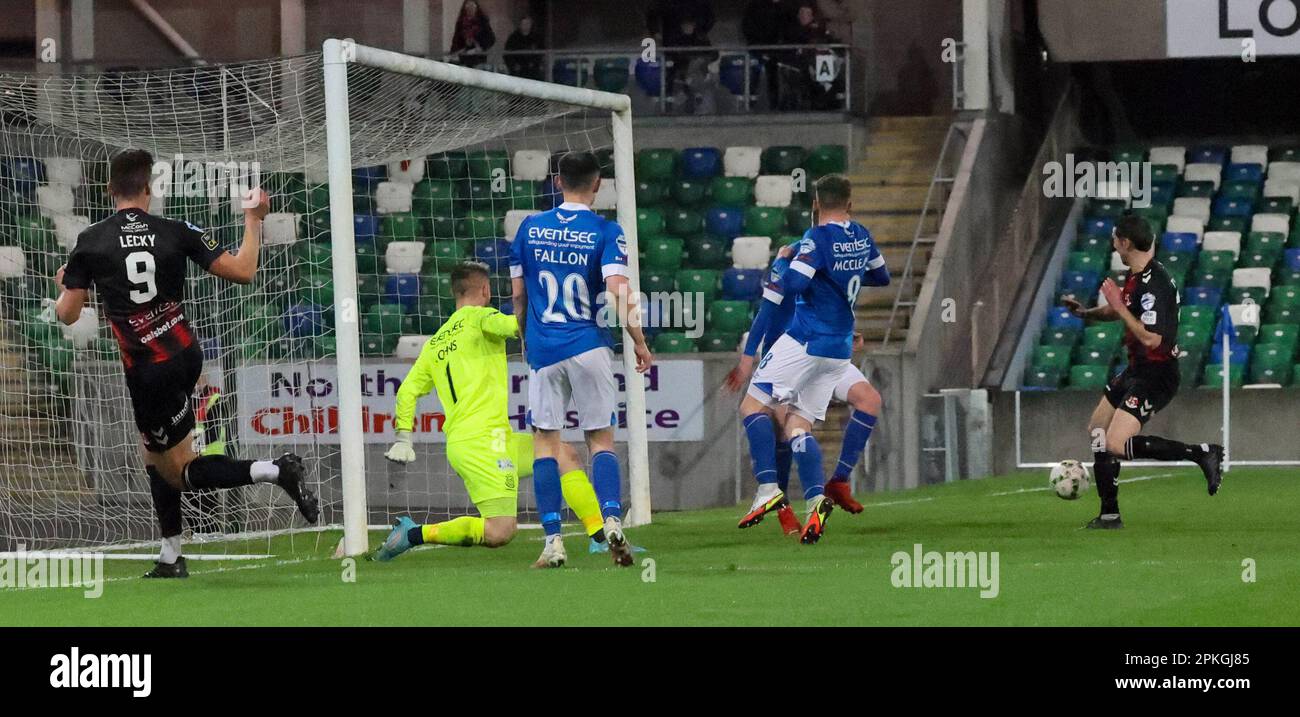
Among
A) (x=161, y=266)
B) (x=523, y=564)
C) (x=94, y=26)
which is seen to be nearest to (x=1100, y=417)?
(x=523, y=564)

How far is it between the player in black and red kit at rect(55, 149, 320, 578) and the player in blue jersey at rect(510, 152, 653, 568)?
1.30m

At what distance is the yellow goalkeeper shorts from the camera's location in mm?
10484

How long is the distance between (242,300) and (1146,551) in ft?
21.6

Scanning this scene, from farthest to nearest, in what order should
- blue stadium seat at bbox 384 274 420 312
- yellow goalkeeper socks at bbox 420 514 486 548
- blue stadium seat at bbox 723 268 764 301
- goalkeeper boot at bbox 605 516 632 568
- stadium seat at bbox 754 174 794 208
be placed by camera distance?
stadium seat at bbox 754 174 794 208 < blue stadium seat at bbox 723 268 764 301 < blue stadium seat at bbox 384 274 420 312 < yellow goalkeeper socks at bbox 420 514 486 548 < goalkeeper boot at bbox 605 516 632 568

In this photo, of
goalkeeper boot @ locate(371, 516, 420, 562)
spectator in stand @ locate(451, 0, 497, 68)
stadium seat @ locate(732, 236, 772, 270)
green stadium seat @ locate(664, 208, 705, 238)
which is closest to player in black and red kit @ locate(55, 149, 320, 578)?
goalkeeper boot @ locate(371, 516, 420, 562)

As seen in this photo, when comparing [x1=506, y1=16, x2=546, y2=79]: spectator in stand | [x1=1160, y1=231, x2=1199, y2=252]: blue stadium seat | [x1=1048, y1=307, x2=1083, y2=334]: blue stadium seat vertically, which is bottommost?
[x1=1048, y1=307, x2=1083, y2=334]: blue stadium seat

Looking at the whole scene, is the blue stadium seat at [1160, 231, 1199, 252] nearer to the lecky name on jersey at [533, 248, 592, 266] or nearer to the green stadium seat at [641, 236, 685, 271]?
the green stadium seat at [641, 236, 685, 271]

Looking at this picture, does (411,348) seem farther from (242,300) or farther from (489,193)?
(242,300)

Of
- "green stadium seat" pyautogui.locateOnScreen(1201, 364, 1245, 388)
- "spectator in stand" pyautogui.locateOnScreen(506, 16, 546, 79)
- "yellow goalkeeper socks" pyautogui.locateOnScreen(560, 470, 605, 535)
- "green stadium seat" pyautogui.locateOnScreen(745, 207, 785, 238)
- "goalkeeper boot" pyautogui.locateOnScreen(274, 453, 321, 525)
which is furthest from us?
"spectator in stand" pyautogui.locateOnScreen(506, 16, 546, 79)

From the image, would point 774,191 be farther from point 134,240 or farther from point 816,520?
point 134,240

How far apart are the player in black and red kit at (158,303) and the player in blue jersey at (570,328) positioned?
1305 mm

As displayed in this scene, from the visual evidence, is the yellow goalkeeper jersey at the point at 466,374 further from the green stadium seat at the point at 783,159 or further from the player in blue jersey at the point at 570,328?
the green stadium seat at the point at 783,159

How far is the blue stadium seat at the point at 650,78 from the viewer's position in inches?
891

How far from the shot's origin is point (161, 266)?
9.26m
